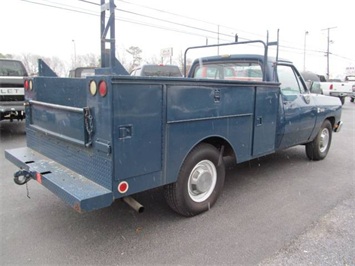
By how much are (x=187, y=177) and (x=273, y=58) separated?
106 inches

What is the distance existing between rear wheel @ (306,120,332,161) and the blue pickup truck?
64.9 inches

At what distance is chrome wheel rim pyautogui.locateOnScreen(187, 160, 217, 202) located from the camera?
11.9 feet

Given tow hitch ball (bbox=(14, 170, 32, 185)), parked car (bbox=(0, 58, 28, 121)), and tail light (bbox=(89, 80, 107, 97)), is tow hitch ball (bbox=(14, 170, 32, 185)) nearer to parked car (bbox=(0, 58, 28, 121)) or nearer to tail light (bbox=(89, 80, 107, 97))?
tail light (bbox=(89, 80, 107, 97))

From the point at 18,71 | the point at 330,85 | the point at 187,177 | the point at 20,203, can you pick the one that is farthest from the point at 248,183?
the point at 330,85

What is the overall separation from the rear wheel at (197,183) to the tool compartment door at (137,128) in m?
0.46

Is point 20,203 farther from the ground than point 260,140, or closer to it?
closer to it

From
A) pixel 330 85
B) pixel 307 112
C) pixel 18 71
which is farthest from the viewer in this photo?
pixel 330 85

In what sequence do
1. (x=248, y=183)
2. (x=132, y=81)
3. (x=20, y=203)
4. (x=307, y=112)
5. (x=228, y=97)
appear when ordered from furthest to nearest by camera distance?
(x=307, y=112), (x=248, y=183), (x=20, y=203), (x=228, y=97), (x=132, y=81)

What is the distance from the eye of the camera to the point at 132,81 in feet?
9.00

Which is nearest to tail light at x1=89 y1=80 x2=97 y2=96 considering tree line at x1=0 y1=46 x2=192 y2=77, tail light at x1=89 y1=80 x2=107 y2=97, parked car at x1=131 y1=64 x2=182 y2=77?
tail light at x1=89 y1=80 x2=107 y2=97

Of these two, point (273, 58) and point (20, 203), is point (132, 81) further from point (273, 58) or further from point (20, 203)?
point (273, 58)

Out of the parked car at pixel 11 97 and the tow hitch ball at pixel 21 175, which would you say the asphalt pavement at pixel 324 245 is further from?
the parked car at pixel 11 97

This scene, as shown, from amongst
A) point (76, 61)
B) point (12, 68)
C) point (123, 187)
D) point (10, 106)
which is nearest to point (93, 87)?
point (123, 187)

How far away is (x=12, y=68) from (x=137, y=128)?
861 cm
